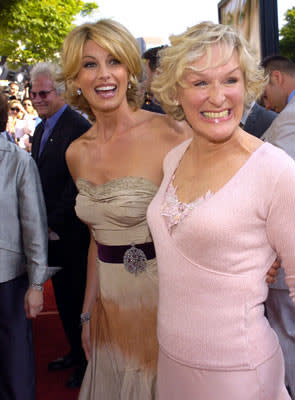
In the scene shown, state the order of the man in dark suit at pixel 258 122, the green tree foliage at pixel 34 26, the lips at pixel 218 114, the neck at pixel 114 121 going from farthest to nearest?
the green tree foliage at pixel 34 26 → the man in dark suit at pixel 258 122 → the neck at pixel 114 121 → the lips at pixel 218 114

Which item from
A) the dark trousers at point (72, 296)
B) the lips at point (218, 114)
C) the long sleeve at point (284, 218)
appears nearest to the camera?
the long sleeve at point (284, 218)

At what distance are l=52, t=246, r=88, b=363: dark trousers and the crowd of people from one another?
11mm

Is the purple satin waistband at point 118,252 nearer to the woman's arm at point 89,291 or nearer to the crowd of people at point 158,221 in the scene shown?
the crowd of people at point 158,221

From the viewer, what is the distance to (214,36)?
1.55 meters

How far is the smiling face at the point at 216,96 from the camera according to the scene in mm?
1534

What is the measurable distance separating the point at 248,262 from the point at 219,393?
402 millimetres

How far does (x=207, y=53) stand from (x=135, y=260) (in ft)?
3.44

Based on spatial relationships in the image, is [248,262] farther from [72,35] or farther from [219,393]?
[72,35]

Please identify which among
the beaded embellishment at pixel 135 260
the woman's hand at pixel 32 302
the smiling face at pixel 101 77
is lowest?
the woman's hand at pixel 32 302

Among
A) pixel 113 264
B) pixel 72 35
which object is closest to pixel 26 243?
pixel 113 264

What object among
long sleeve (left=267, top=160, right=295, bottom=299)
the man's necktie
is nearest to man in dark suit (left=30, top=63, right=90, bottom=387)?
the man's necktie

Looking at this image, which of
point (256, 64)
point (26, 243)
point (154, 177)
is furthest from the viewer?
point (26, 243)

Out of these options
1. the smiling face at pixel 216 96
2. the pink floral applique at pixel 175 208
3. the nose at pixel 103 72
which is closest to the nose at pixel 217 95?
the smiling face at pixel 216 96

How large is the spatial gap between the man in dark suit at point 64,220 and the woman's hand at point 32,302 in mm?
1082
